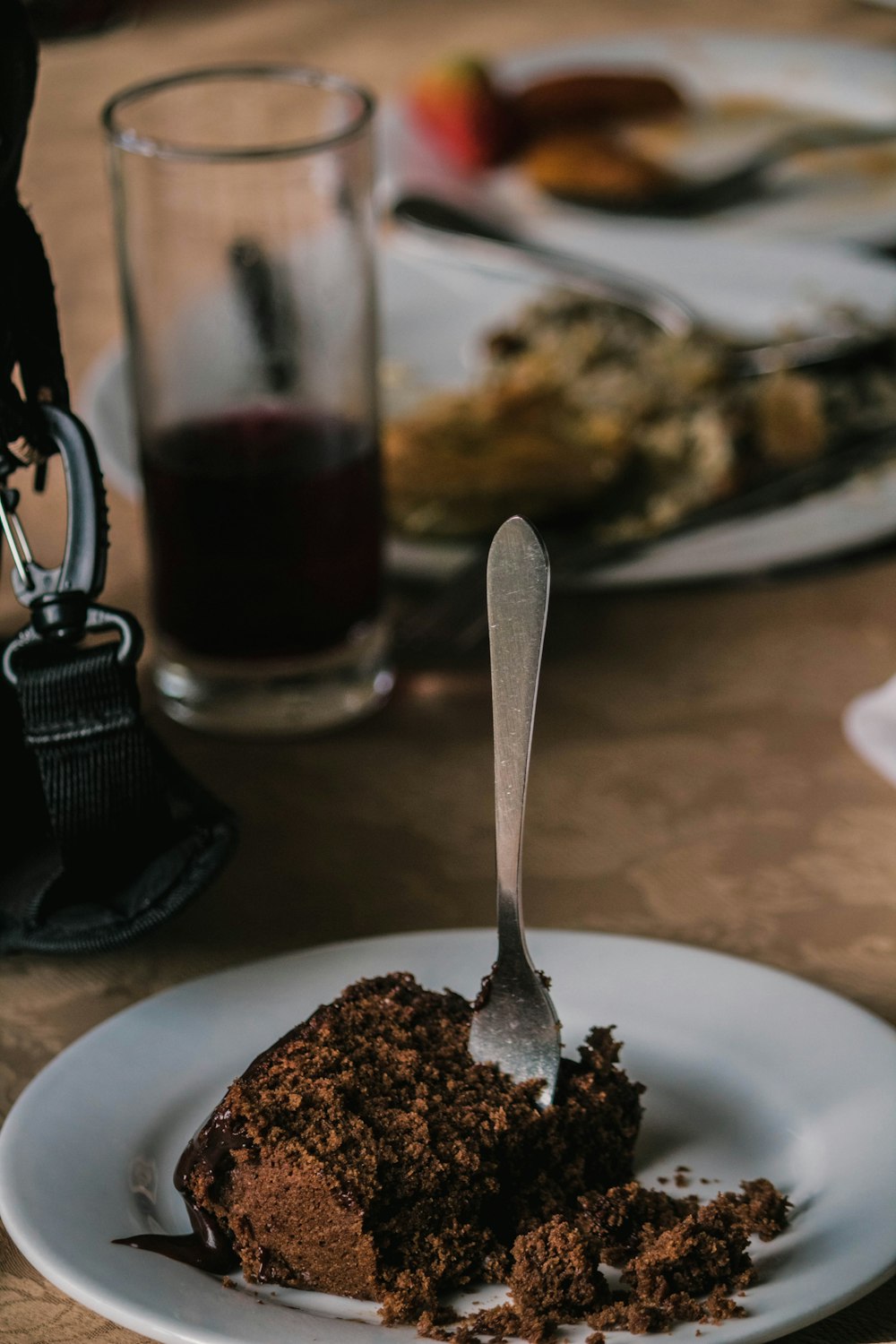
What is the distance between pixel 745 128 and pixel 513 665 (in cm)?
126

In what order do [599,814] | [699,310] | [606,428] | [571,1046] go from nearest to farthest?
[571,1046]
[599,814]
[606,428]
[699,310]

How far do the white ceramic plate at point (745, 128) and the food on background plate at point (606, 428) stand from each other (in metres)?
0.20

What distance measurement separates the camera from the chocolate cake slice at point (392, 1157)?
1.67ft

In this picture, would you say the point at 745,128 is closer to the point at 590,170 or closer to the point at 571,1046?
the point at 590,170

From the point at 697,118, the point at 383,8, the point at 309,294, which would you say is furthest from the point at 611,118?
the point at 309,294

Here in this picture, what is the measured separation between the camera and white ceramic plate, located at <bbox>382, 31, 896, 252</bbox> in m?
1.41

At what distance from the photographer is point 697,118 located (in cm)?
164

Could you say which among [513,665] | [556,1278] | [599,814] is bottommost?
[599,814]

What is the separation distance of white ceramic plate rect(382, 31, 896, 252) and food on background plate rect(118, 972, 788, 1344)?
0.92 meters

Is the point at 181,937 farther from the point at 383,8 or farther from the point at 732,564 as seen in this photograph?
the point at 383,8

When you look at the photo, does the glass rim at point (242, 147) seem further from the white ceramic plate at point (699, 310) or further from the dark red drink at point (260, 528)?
the white ceramic plate at point (699, 310)

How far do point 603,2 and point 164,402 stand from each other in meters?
1.66

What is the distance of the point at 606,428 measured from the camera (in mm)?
1086

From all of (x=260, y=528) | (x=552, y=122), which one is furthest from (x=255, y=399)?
(x=552, y=122)
